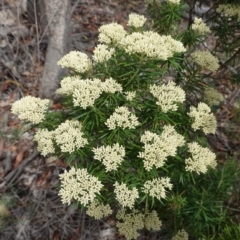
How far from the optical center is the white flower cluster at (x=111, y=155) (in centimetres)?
178

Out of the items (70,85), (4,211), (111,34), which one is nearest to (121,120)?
(70,85)

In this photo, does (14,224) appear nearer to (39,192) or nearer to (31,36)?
(39,192)

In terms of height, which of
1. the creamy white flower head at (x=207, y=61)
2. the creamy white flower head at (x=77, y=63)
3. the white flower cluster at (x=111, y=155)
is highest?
the creamy white flower head at (x=207, y=61)

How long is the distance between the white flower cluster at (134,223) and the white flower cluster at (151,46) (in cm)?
122

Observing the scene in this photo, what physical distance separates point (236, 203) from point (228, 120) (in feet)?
5.25

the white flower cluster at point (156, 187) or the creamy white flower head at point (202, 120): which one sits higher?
the creamy white flower head at point (202, 120)

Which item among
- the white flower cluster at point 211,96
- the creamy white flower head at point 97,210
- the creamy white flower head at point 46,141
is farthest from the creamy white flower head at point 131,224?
the white flower cluster at point 211,96

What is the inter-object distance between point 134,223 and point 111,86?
112 centimetres

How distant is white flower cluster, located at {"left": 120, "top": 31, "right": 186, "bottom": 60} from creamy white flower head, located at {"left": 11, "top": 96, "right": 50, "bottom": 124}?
27.2 inches

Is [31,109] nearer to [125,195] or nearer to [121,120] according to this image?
[121,120]

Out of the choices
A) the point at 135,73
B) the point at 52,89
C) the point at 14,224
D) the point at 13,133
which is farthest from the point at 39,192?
the point at 135,73

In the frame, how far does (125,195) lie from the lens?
1.83m

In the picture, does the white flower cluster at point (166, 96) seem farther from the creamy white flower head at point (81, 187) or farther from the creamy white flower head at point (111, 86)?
the creamy white flower head at point (81, 187)

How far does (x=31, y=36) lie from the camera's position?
486 cm
